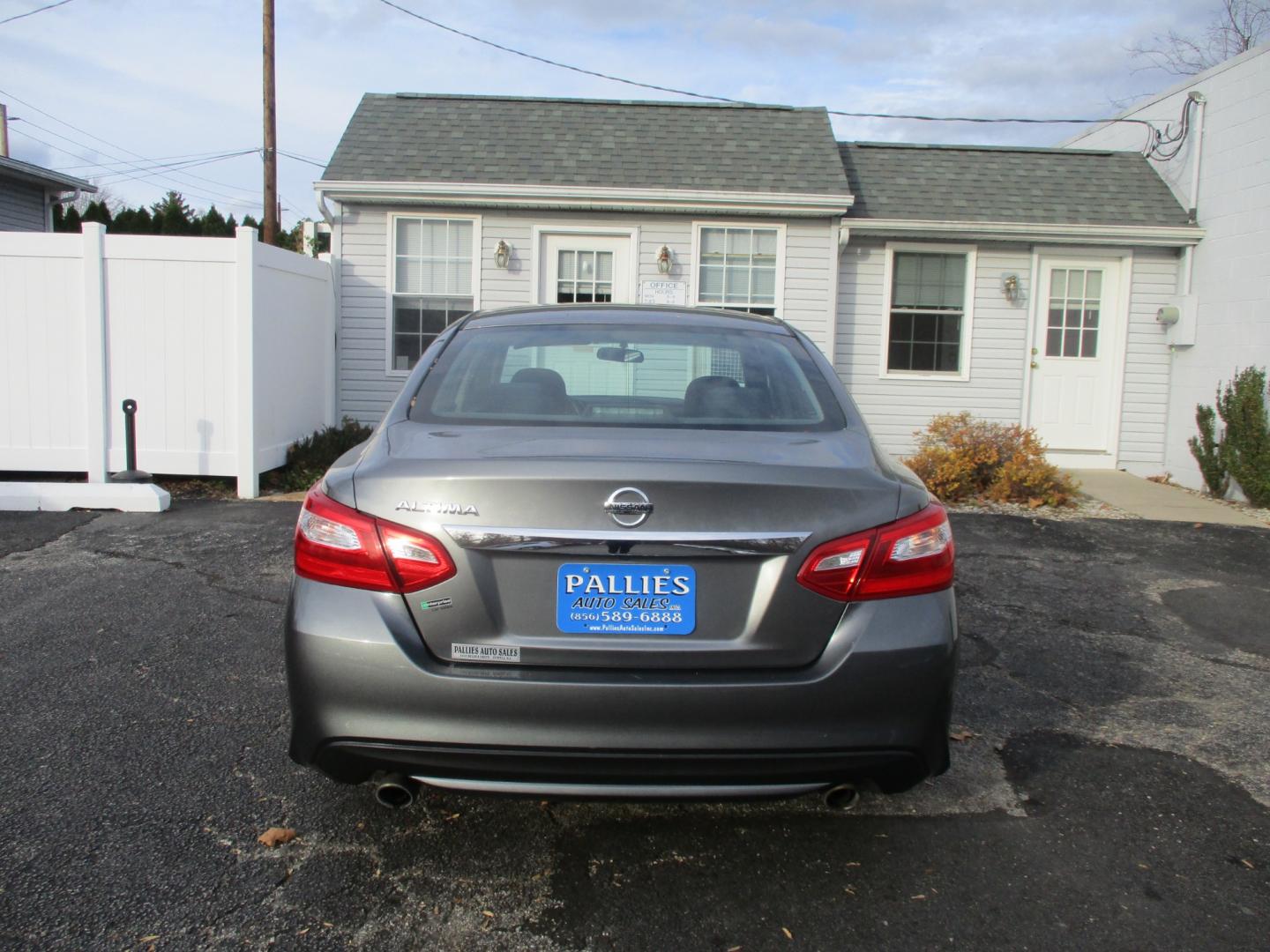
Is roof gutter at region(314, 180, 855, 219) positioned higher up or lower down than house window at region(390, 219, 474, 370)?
higher up

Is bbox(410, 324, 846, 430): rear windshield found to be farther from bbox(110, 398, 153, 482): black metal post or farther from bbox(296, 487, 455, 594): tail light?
bbox(110, 398, 153, 482): black metal post

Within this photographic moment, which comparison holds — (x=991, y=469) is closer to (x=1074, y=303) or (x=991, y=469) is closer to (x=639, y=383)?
(x=1074, y=303)

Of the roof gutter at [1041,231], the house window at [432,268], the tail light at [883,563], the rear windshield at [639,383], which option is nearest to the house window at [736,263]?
the roof gutter at [1041,231]

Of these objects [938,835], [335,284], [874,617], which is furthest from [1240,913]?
[335,284]

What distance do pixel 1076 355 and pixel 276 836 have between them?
10.6 m

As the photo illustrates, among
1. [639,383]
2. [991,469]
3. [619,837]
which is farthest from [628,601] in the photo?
[991,469]

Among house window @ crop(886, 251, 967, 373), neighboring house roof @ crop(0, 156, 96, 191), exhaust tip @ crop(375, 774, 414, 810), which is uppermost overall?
neighboring house roof @ crop(0, 156, 96, 191)

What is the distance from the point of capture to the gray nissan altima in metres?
2.24

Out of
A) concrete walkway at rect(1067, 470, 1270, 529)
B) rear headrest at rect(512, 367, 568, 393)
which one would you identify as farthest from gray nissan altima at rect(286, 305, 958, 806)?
concrete walkway at rect(1067, 470, 1270, 529)

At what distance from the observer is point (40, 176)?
1764cm

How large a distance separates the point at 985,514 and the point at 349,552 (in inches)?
284

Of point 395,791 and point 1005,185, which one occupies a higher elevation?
point 1005,185

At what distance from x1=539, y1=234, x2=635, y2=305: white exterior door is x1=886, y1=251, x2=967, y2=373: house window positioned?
9.80 ft

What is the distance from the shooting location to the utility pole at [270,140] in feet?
47.3
